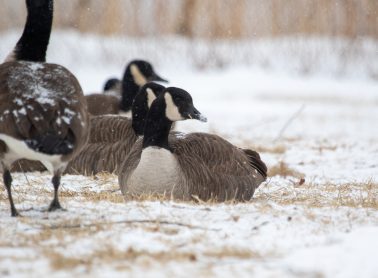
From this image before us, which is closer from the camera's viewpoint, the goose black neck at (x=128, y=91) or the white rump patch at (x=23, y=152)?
the white rump patch at (x=23, y=152)

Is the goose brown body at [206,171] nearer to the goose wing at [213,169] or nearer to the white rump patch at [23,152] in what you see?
the goose wing at [213,169]

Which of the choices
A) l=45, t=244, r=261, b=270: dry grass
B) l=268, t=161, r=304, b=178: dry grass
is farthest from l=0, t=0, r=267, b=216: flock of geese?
l=268, t=161, r=304, b=178: dry grass

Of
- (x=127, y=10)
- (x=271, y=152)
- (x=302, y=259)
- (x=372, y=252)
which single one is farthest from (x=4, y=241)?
(x=127, y=10)

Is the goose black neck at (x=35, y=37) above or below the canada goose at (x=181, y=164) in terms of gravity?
above

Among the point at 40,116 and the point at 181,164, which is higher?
the point at 40,116

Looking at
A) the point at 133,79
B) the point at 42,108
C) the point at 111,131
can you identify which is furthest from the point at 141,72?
the point at 42,108

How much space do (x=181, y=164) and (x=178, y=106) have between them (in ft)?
1.87

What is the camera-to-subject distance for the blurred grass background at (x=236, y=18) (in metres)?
22.2

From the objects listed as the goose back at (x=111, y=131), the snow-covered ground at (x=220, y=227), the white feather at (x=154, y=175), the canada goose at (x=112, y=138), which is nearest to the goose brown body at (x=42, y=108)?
the snow-covered ground at (x=220, y=227)

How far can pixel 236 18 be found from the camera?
75.9 feet

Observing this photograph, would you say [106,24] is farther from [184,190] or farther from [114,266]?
[114,266]

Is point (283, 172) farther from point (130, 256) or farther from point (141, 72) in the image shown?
point (130, 256)

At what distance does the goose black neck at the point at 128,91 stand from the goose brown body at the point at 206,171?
4.93 m

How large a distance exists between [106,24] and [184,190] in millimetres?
18479
